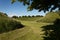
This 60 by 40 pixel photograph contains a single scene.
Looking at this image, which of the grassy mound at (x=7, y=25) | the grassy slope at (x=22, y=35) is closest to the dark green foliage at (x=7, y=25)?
the grassy mound at (x=7, y=25)

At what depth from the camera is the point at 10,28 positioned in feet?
38.7

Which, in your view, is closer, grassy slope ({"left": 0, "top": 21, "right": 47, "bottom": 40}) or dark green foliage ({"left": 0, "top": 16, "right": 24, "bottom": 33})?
grassy slope ({"left": 0, "top": 21, "right": 47, "bottom": 40})

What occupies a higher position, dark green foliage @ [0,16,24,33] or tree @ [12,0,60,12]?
tree @ [12,0,60,12]

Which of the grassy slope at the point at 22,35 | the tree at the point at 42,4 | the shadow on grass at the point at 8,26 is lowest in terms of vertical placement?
the grassy slope at the point at 22,35

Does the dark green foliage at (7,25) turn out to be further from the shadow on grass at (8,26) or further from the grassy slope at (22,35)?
the grassy slope at (22,35)

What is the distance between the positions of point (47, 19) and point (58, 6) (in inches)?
370

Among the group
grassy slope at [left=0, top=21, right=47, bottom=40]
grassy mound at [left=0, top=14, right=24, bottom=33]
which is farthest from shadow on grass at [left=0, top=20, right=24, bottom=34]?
grassy slope at [left=0, top=21, right=47, bottom=40]

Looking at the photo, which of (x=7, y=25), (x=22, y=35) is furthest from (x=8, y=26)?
(x=22, y=35)

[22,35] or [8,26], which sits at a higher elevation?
[8,26]

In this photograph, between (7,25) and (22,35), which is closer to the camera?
(22,35)

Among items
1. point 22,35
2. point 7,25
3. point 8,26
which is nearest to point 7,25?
point 7,25

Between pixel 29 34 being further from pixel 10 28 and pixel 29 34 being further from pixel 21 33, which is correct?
pixel 10 28

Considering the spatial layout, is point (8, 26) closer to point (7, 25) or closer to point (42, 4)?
point (7, 25)

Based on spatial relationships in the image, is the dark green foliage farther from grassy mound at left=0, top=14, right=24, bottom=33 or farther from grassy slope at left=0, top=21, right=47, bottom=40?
grassy slope at left=0, top=21, right=47, bottom=40
